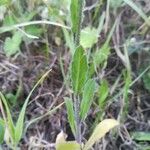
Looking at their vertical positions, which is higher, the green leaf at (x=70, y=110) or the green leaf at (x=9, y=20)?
the green leaf at (x=9, y=20)

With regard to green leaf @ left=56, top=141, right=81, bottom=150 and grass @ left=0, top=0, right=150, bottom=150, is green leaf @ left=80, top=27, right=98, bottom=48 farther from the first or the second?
green leaf @ left=56, top=141, right=81, bottom=150

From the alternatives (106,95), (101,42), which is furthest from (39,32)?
(106,95)

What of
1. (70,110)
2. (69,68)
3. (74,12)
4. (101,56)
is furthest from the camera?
(101,56)

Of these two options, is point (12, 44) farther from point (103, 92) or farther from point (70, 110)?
point (70, 110)

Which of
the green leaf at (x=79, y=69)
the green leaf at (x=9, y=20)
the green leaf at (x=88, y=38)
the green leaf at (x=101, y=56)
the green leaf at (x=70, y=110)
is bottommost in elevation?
the green leaf at (x=70, y=110)

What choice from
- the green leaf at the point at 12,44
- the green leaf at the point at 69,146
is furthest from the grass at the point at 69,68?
the green leaf at the point at 69,146

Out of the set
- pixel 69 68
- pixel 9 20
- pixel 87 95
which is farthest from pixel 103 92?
pixel 9 20

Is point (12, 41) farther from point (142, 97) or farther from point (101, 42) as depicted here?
point (142, 97)

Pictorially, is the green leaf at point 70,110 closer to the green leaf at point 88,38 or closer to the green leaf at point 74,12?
the green leaf at point 74,12
